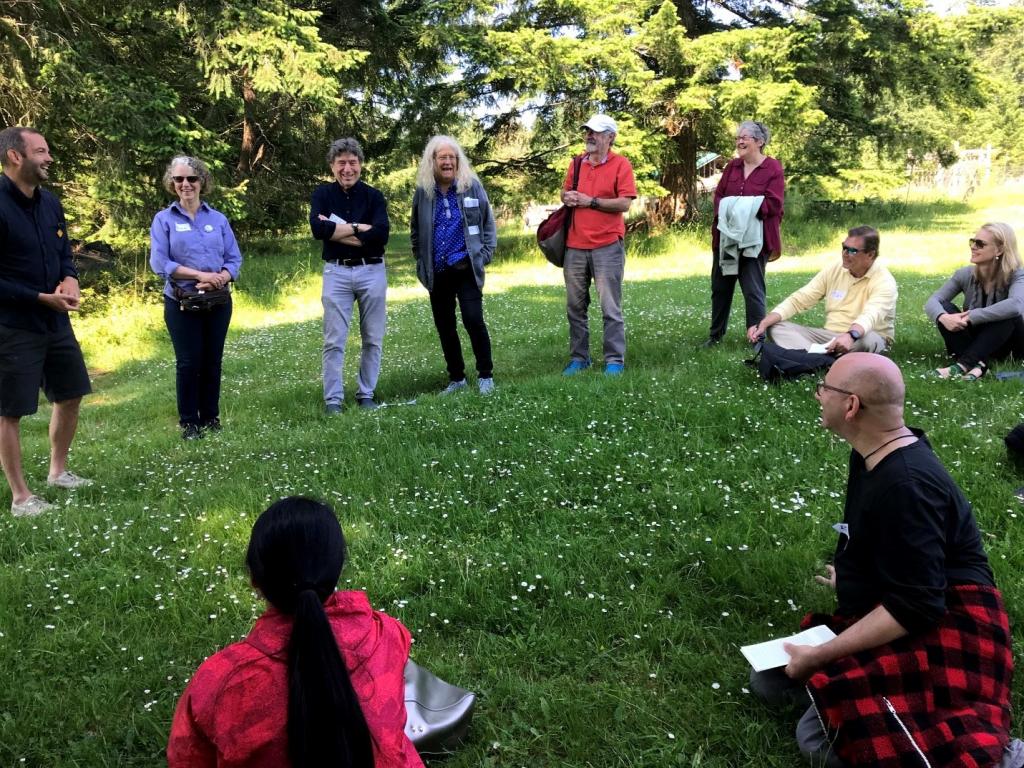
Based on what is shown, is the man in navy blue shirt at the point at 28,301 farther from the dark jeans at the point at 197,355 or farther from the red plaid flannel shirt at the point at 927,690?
the red plaid flannel shirt at the point at 927,690

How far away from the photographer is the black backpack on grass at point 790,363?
18.4 ft

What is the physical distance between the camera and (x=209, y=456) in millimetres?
5242

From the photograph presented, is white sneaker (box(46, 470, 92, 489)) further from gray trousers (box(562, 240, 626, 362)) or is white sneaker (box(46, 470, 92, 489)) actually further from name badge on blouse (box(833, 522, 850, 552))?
name badge on blouse (box(833, 522, 850, 552))

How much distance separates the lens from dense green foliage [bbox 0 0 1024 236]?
12.1 meters

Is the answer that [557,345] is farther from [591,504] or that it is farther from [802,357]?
[591,504]

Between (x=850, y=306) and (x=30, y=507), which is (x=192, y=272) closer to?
(x=30, y=507)

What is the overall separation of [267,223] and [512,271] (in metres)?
6.37

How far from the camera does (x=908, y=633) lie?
212cm

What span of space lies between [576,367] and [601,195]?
1.58m

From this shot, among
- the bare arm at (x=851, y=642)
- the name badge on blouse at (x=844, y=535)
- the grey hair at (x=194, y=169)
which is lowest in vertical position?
the bare arm at (x=851, y=642)

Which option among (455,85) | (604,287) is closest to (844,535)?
(604,287)

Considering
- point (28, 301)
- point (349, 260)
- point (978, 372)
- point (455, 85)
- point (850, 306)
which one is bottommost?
point (978, 372)

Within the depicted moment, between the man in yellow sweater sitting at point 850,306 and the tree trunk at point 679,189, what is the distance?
13916 millimetres

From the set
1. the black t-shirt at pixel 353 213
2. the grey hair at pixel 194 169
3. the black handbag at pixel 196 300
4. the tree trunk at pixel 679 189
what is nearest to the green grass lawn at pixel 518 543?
the black handbag at pixel 196 300
